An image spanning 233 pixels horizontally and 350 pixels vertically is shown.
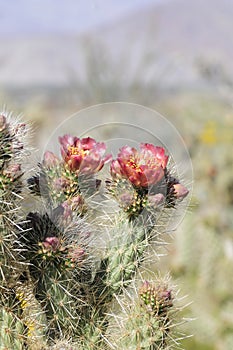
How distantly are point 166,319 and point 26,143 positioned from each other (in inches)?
28.8

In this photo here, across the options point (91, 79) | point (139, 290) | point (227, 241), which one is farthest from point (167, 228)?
point (91, 79)

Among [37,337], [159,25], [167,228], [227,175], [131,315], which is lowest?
[37,337]

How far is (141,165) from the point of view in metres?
2.00

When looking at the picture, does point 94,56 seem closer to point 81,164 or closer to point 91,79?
point 91,79

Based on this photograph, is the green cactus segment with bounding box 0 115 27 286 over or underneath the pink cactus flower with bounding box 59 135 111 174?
underneath

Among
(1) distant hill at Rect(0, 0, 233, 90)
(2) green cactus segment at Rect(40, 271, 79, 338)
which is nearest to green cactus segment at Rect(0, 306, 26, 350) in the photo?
(2) green cactus segment at Rect(40, 271, 79, 338)

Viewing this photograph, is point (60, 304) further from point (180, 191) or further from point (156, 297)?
point (180, 191)

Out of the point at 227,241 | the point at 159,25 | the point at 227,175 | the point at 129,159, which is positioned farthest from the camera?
the point at 159,25

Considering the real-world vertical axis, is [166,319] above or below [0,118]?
below

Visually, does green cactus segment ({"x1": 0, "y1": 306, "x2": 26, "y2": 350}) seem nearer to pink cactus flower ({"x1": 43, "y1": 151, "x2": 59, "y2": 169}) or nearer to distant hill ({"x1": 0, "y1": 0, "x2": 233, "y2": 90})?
pink cactus flower ({"x1": 43, "y1": 151, "x2": 59, "y2": 169})

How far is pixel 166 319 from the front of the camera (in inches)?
85.1

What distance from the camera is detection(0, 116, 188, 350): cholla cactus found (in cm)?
197

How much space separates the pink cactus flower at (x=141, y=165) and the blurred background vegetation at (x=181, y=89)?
319 mm

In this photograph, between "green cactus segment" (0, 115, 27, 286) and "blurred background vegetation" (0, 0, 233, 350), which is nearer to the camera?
"green cactus segment" (0, 115, 27, 286)
